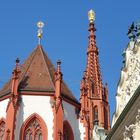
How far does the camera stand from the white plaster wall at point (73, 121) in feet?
105

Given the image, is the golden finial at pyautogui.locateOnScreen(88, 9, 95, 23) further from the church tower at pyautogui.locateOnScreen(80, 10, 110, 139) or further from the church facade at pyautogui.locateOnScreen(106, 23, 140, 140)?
the church facade at pyautogui.locateOnScreen(106, 23, 140, 140)

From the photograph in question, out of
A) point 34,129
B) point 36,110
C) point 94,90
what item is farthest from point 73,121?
point 94,90

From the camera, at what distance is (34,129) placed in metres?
31.2

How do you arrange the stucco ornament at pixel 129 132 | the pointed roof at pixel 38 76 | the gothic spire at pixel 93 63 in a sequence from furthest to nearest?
the gothic spire at pixel 93 63 < the pointed roof at pixel 38 76 < the stucco ornament at pixel 129 132

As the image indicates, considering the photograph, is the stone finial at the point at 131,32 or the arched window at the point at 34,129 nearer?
the stone finial at the point at 131,32

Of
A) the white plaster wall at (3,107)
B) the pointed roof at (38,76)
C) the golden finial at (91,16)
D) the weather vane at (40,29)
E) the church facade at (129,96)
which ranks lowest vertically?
the church facade at (129,96)

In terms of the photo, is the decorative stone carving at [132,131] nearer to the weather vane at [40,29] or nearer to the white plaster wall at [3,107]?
the white plaster wall at [3,107]

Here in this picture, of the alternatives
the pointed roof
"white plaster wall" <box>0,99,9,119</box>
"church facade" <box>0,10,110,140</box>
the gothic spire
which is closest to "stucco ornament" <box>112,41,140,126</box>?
"church facade" <box>0,10,110,140</box>

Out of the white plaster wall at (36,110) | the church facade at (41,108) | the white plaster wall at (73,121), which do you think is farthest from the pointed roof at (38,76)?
the white plaster wall at (73,121)

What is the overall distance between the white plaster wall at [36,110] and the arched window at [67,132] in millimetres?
1252

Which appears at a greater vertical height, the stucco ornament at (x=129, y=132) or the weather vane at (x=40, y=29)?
the weather vane at (x=40, y=29)

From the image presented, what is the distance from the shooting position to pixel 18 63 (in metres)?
32.9

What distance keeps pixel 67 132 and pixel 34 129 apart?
2.45 meters

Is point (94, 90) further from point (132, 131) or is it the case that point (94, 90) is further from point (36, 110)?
point (132, 131)
